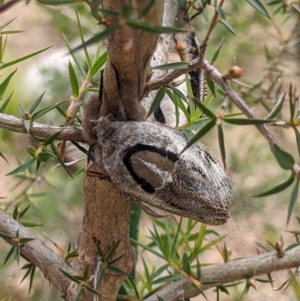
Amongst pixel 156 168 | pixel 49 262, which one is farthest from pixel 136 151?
pixel 49 262

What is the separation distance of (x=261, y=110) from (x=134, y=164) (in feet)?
4.14

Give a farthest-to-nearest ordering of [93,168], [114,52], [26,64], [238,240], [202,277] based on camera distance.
Answer: [26,64] → [238,240] → [202,277] → [93,168] → [114,52]

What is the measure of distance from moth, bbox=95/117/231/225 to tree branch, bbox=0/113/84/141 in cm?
3

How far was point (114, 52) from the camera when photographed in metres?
0.34

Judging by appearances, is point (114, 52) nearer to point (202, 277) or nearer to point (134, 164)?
point (134, 164)

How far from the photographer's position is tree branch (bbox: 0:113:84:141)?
1.38 feet

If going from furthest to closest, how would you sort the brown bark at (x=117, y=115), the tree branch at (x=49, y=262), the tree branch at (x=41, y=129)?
the tree branch at (x=49, y=262) → the tree branch at (x=41, y=129) → the brown bark at (x=117, y=115)

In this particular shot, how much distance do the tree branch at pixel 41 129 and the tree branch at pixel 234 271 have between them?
0.24m

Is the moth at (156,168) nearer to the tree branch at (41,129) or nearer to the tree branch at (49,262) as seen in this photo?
the tree branch at (41,129)

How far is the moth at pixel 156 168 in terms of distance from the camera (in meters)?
0.39

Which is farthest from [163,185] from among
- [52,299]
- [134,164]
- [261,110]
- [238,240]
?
[261,110]

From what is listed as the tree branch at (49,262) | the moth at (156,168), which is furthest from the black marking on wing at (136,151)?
the tree branch at (49,262)

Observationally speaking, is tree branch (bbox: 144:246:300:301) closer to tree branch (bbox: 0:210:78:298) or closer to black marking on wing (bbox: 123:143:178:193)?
tree branch (bbox: 0:210:78:298)

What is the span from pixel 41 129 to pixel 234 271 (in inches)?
11.5
